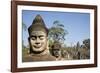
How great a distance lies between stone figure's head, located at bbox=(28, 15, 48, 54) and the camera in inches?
74.7

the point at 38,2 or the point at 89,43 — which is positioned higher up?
the point at 38,2

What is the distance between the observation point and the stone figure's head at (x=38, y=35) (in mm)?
1897

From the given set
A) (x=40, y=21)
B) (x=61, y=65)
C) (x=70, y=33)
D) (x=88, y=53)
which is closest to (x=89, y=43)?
(x=88, y=53)

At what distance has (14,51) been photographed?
1811mm

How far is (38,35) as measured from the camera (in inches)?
75.5

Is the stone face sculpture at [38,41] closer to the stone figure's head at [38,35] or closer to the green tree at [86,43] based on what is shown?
the stone figure's head at [38,35]

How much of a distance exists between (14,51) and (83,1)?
84cm

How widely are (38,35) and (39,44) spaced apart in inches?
3.2

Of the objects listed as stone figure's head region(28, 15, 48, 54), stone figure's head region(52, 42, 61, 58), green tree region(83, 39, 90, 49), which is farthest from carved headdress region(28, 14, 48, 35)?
green tree region(83, 39, 90, 49)

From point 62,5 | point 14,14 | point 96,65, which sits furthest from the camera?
point 96,65

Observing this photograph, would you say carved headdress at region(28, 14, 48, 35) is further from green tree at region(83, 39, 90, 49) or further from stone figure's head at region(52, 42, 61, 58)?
green tree at region(83, 39, 90, 49)

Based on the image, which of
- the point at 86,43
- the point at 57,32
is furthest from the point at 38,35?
the point at 86,43

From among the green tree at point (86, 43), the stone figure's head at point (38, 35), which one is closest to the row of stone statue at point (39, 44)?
the stone figure's head at point (38, 35)

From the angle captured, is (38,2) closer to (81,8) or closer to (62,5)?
(62,5)
